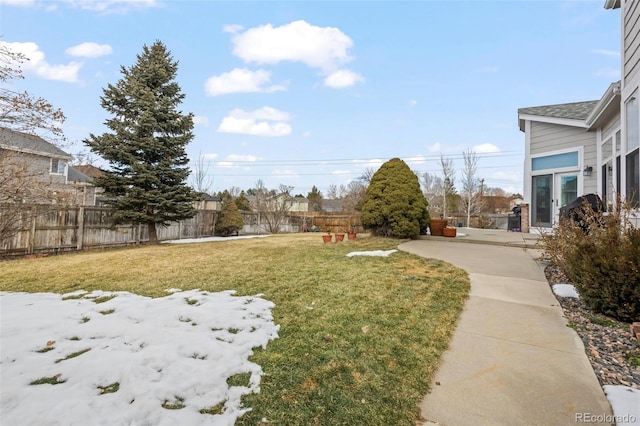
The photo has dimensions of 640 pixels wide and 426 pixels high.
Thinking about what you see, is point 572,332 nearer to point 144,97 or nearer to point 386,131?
point 144,97

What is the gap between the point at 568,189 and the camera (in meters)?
9.52

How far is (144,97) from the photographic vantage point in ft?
35.8

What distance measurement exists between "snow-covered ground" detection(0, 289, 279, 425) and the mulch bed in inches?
107

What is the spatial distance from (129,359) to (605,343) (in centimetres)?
422

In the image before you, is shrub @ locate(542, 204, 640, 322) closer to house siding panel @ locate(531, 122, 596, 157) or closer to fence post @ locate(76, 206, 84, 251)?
house siding panel @ locate(531, 122, 596, 157)

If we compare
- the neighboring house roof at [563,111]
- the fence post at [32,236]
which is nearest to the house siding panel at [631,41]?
the neighboring house roof at [563,111]

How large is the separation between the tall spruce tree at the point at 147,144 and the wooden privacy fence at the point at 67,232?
1.93 ft

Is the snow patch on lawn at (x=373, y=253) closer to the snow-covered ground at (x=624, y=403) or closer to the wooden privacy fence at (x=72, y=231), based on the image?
the snow-covered ground at (x=624, y=403)

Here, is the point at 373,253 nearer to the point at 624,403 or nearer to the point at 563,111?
the point at 624,403

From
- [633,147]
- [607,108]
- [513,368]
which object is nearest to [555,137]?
[607,108]

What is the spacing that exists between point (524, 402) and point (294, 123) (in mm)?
16670

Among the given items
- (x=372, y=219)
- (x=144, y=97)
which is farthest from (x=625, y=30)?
(x=144, y=97)

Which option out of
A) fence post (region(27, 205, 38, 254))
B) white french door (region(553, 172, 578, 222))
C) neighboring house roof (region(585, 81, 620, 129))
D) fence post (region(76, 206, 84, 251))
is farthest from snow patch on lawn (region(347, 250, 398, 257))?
fence post (region(27, 205, 38, 254))

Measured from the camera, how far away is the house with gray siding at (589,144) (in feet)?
17.1
